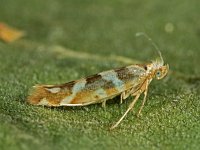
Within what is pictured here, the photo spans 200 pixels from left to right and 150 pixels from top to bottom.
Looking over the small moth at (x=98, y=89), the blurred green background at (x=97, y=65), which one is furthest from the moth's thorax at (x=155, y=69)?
the blurred green background at (x=97, y=65)

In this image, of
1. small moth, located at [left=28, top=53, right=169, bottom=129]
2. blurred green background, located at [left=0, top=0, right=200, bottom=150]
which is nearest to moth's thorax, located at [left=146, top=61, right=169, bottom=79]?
small moth, located at [left=28, top=53, right=169, bottom=129]

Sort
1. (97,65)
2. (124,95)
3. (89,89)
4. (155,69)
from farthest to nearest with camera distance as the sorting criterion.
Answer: (97,65), (155,69), (124,95), (89,89)

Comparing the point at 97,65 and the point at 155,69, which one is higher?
the point at 97,65

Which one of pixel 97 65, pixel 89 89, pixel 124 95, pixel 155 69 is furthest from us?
pixel 97 65

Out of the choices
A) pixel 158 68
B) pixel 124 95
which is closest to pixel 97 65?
pixel 158 68

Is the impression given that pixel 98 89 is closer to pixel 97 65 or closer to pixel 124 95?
pixel 124 95

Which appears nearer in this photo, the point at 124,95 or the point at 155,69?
the point at 124,95

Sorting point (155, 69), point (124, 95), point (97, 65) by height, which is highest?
point (97, 65)

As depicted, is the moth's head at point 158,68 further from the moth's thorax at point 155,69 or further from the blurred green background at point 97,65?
the blurred green background at point 97,65
